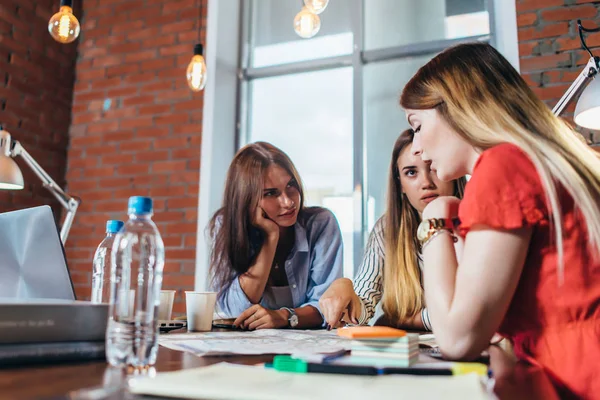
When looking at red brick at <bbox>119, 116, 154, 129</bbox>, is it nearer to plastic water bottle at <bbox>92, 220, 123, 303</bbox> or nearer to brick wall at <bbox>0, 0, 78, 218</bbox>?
brick wall at <bbox>0, 0, 78, 218</bbox>

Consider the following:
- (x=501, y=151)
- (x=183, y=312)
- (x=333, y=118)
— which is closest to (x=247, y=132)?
(x=333, y=118)

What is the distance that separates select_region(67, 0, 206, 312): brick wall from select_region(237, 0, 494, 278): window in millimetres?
403

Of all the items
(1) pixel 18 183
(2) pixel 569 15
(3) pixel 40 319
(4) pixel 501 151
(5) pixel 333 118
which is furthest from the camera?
(5) pixel 333 118

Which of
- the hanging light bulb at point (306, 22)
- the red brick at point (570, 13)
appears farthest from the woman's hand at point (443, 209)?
the red brick at point (570, 13)

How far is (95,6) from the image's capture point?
340 cm

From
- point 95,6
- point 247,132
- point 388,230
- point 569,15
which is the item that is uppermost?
point 95,6

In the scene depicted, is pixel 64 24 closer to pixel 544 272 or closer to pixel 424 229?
pixel 424 229

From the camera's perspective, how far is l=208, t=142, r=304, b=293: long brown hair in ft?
5.67

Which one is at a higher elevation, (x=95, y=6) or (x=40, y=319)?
(x=95, y=6)

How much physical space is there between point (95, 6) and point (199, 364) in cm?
332

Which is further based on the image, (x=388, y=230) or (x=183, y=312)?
(x=183, y=312)

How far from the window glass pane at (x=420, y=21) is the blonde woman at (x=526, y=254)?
2273mm

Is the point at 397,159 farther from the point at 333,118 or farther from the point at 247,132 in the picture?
the point at 247,132

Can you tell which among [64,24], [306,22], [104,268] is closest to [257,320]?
[104,268]
